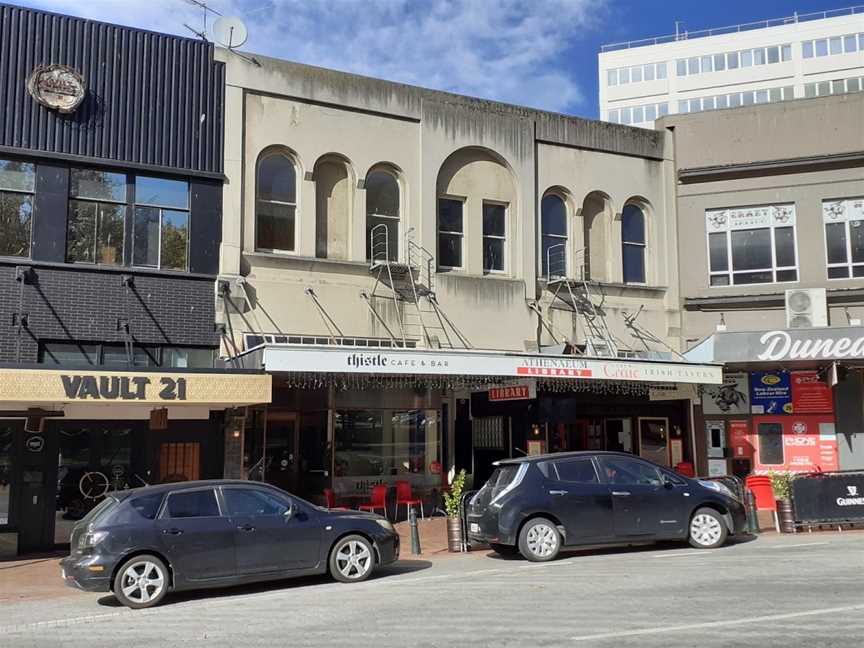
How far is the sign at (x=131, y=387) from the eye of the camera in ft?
42.0

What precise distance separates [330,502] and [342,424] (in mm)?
1930

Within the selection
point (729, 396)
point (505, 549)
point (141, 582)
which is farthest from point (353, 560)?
point (729, 396)

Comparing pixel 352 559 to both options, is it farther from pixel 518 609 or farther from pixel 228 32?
pixel 228 32

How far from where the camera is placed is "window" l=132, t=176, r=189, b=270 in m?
16.9

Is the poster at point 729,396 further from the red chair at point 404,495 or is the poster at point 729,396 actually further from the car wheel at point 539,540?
the car wheel at point 539,540

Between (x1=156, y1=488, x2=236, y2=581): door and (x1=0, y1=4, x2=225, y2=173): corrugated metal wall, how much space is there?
336 inches

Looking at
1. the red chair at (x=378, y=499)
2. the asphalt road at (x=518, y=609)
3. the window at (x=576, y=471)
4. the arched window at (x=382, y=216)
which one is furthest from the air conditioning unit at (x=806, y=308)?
the red chair at (x=378, y=499)

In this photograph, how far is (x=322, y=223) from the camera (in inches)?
746

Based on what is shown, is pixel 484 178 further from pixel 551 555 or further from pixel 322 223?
pixel 551 555

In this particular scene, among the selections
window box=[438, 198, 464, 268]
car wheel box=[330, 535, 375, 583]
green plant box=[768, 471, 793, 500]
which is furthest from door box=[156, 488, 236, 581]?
window box=[438, 198, 464, 268]

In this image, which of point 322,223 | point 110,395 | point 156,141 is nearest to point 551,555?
point 110,395

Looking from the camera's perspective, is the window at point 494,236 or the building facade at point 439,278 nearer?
the building facade at point 439,278

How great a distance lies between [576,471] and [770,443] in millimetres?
10092

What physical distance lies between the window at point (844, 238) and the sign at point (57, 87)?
16842mm
